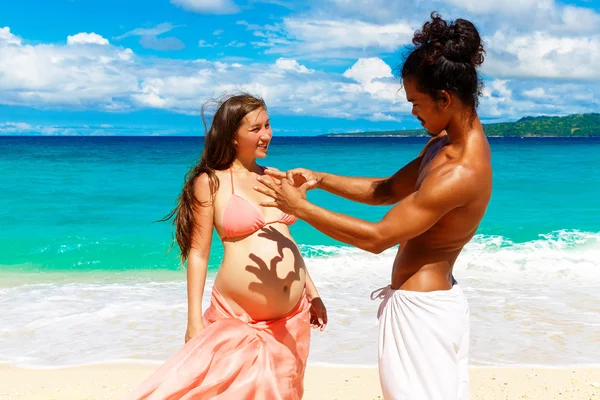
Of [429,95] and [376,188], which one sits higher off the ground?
[429,95]

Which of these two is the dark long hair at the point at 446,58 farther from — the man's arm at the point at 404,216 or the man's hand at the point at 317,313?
the man's hand at the point at 317,313

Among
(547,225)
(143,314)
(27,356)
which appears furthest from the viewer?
(547,225)

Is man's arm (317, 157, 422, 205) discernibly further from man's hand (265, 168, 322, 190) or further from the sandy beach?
the sandy beach

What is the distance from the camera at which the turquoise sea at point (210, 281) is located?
6.62 m

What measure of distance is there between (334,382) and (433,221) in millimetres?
3181

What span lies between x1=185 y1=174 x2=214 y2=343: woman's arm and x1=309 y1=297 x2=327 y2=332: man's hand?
2.40ft

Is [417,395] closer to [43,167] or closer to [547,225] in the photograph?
[547,225]

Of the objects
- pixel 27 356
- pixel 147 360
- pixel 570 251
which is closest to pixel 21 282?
pixel 27 356

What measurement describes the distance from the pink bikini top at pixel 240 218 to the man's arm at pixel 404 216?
818 mm

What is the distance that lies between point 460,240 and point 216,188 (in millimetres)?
1396

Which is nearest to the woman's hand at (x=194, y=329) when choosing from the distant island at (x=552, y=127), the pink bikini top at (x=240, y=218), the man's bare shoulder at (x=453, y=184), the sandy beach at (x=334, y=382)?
the pink bikini top at (x=240, y=218)

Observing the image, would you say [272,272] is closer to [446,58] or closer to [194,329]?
[194,329]

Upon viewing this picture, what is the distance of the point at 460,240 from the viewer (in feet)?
9.92

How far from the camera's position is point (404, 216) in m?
2.77
